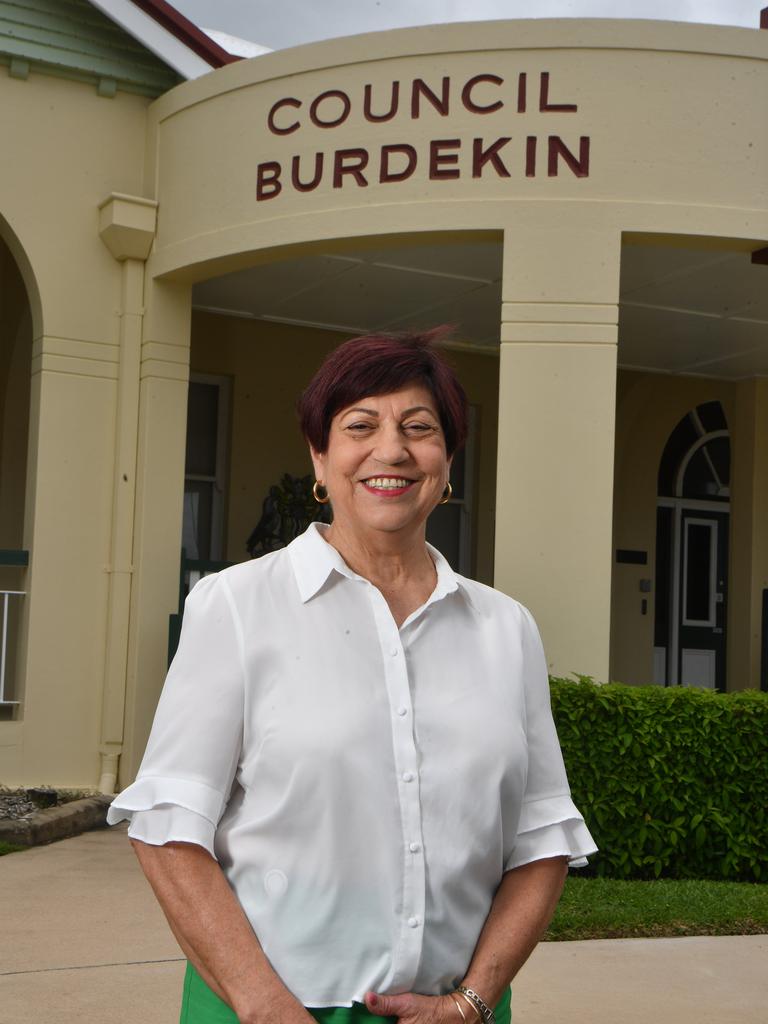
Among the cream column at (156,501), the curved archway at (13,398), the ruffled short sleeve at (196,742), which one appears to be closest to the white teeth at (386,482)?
the ruffled short sleeve at (196,742)

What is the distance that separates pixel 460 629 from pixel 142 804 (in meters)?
0.59

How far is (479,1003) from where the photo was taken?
197 cm

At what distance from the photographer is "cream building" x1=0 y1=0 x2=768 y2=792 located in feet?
24.8

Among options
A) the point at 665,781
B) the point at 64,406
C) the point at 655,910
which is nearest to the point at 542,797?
the point at 655,910

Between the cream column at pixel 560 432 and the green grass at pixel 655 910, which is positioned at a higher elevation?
the cream column at pixel 560 432

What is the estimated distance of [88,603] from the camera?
8.96m

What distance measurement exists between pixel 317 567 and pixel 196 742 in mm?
348

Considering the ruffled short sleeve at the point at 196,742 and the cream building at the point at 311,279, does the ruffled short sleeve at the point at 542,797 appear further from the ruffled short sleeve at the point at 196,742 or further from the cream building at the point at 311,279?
the cream building at the point at 311,279

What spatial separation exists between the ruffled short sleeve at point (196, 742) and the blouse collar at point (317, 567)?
0.45 ft

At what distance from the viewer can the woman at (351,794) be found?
6.24 feet

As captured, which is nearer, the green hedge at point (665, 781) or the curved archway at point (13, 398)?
the green hedge at point (665, 781)

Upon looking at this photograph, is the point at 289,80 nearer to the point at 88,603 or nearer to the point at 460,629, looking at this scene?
the point at 88,603

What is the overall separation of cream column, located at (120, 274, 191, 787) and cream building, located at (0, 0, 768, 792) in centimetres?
2

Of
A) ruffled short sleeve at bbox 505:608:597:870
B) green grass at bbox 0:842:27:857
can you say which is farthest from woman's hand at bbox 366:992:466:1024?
green grass at bbox 0:842:27:857
